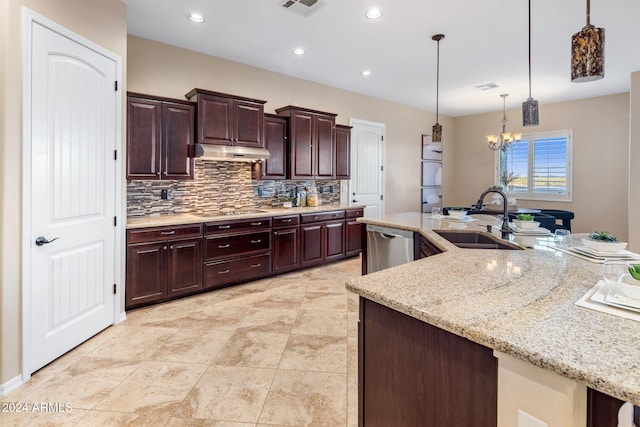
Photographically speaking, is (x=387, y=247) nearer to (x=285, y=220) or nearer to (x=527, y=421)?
(x=285, y=220)

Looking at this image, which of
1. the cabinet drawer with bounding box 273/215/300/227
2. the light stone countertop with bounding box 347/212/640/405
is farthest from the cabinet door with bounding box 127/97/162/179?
the light stone countertop with bounding box 347/212/640/405

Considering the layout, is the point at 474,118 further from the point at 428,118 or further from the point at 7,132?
the point at 7,132

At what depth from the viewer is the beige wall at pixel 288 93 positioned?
381cm

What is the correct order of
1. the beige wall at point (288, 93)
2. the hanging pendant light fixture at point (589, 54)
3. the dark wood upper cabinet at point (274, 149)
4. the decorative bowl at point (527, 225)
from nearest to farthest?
the hanging pendant light fixture at point (589, 54), the decorative bowl at point (527, 225), the beige wall at point (288, 93), the dark wood upper cabinet at point (274, 149)

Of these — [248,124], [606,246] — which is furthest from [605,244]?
[248,124]

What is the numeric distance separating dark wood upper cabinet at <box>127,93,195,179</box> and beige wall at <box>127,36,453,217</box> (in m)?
0.41

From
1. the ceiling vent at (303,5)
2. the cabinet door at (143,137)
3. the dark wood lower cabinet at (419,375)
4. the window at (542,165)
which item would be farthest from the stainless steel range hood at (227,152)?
the window at (542,165)

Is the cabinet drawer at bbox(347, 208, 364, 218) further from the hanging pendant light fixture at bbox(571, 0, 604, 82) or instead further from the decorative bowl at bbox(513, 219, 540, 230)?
the hanging pendant light fixture at bbox(571, 0, 604, 82)

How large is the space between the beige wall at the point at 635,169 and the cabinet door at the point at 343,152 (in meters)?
3.98

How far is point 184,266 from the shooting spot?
3.54 metres

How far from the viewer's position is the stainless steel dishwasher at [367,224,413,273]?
3061mm

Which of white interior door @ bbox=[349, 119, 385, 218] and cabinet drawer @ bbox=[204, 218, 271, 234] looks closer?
cabinet drawer @ bbox=[204, 218, 271, 234]

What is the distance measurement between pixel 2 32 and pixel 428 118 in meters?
7.01

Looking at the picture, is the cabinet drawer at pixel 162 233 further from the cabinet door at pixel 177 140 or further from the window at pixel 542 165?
the window at pixel 542 165
